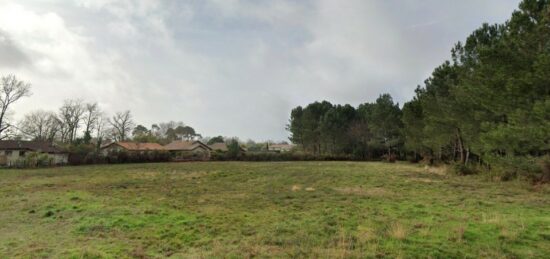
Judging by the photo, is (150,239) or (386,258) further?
(150,239)

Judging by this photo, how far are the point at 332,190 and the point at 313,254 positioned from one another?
9.38 meters

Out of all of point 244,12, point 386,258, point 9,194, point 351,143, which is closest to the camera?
point 386,258

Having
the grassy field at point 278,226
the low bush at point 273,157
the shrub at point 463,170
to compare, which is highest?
the low bush at point 273,157

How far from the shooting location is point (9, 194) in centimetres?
1359

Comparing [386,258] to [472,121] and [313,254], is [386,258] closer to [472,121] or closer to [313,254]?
[313,254]

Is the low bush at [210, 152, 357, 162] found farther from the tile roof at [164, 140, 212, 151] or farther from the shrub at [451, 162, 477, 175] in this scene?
the shrub at [451, 162, 477, 175]

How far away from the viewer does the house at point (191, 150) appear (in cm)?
4938

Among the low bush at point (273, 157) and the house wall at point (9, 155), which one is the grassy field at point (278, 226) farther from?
the low bush at point (273, 157)

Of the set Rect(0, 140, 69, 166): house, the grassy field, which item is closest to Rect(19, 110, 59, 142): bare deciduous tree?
Rect(0, 140, 69, 166): house

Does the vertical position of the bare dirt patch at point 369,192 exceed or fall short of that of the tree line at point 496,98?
it falls short

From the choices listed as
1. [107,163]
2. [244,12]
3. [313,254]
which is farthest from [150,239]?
[107,163]

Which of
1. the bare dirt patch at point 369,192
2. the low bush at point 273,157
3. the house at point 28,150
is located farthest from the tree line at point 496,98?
the house at point 28,150

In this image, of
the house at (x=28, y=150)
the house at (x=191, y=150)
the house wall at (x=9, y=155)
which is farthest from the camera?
the house at (x=191, y=150)

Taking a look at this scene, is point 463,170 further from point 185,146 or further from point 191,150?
point 185,146
